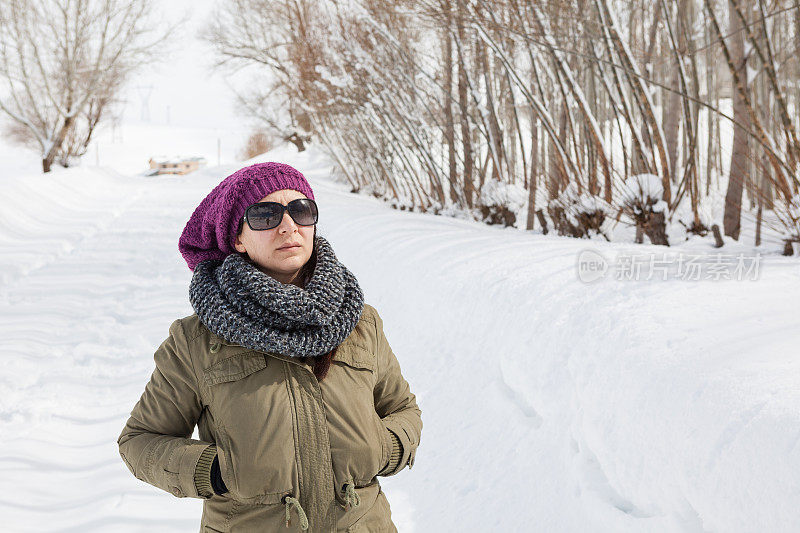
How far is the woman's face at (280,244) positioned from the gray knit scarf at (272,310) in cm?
4

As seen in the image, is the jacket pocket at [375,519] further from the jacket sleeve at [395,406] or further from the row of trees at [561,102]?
the row of trees at [561,102]

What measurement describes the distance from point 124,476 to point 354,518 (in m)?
2.13

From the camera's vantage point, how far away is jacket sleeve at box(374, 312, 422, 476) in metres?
1.56

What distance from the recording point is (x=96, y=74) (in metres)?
21.4

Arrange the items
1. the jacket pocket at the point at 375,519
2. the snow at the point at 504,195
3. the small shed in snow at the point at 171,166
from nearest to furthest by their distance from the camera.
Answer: the jacket pocket at the point at 375,519, the snow at the point at 504,195, the small shed in snow at the point at 171,166

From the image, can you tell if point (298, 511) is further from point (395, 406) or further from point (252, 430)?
point (395, 406)

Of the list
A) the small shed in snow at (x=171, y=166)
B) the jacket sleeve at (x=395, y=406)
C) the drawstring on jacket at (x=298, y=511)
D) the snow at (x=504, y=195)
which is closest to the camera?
the drawstring on jacket at (x=298, y=511)

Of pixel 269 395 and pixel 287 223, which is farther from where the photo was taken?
pixel 287 223

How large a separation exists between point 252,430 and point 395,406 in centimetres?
40

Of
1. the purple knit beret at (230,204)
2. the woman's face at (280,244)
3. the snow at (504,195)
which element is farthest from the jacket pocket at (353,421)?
the snow at (504,195)

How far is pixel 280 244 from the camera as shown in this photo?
4.94ft

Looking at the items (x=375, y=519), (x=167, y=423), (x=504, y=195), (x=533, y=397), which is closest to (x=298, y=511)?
(x=375, y=519)

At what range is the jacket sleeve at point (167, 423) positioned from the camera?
1.38 meters

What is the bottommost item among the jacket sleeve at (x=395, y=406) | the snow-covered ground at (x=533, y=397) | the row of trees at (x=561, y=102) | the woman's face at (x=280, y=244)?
the snow-covered ground at (x=533, y=397)
